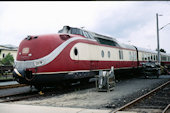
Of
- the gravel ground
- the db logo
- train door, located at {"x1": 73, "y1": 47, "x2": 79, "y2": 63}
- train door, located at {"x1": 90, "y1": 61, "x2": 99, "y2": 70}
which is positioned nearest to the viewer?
the gravel ground

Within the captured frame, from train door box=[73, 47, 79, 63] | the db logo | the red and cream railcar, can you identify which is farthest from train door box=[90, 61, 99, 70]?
the db logo

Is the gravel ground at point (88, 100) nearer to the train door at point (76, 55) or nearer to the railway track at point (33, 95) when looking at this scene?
the railway track at point (33, 95)

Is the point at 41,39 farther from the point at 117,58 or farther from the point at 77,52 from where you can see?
the point at 117,58

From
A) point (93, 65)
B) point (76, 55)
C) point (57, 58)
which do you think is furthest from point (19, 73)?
point (93, 65)

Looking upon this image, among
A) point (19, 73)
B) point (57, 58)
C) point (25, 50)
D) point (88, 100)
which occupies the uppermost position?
point (25, 50)

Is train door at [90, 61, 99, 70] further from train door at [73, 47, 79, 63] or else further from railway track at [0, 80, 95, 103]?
railway track at [0, 80, 95, 103]

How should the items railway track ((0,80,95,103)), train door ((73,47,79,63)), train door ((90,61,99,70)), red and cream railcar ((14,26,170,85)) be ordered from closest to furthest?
railway track ((0,80,95,103)) < red and cream railcar ((14,26,170,85)) < train door ((73,47,79,63)) < train door ((90,61,99,70))

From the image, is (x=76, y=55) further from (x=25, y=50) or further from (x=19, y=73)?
(x=19, y=73)

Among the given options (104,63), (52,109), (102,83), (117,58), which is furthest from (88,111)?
(117,58)

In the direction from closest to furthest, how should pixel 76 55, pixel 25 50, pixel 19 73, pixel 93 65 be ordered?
1. pixel 19 73
2. pixel 25 50
3. pixel 76 55
4. pixel 93 65

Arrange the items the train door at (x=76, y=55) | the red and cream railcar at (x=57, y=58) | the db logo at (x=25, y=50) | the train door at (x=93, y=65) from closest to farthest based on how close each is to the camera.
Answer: the red and cream railcar at (x=57, y=58), the db logo at (x=25, y=50), the train door at (x=76, y=55), the train door at (x=93, y=65)

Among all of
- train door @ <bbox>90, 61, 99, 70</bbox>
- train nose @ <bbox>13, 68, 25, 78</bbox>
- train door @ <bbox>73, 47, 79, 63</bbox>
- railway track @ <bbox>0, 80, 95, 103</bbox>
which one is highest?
train door @ <bbox>73, 47, 79, 63</bbox>

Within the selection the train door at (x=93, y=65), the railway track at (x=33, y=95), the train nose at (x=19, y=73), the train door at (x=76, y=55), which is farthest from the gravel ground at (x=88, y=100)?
the train door at (x=93, y=65)

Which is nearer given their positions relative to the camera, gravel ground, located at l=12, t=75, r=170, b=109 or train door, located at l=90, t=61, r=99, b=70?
gravel ground, located at l=12, t=75, r=170, b=109
